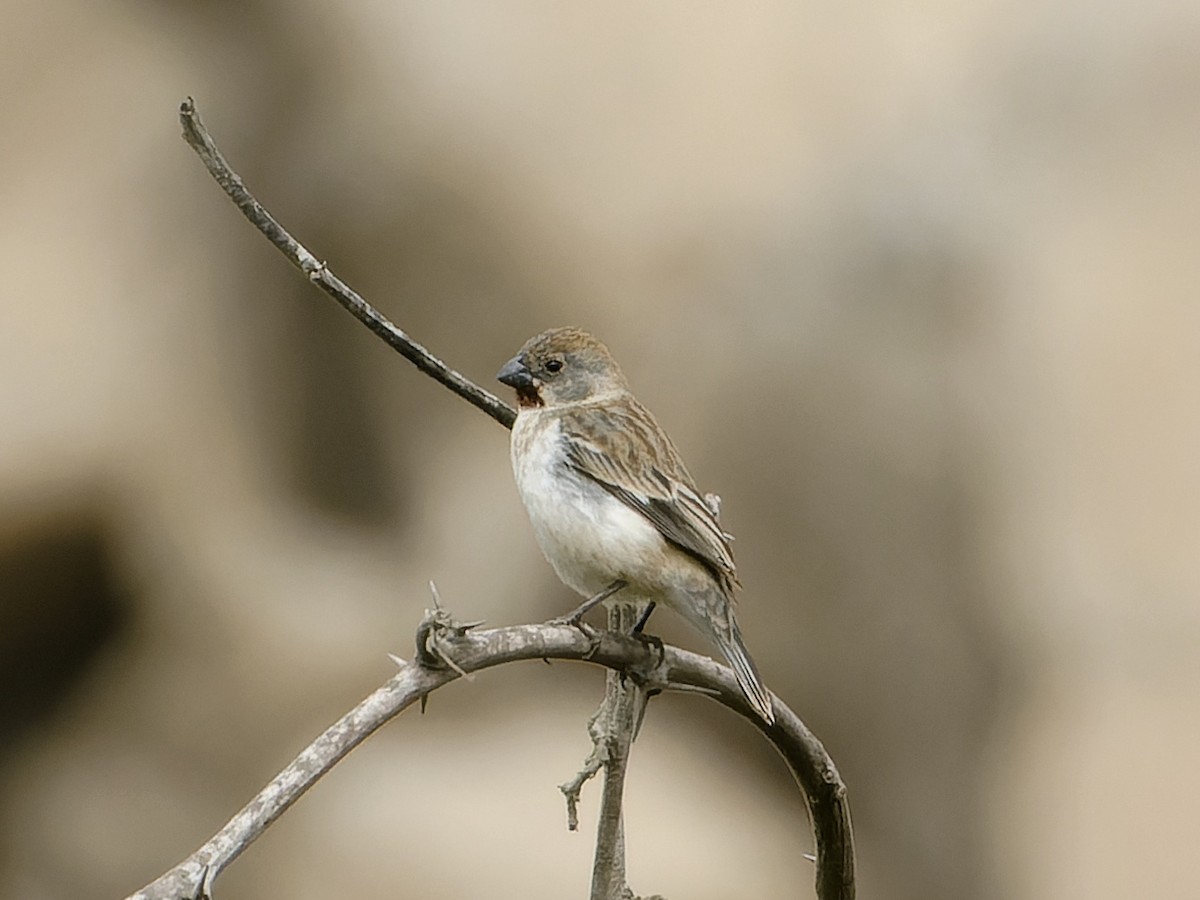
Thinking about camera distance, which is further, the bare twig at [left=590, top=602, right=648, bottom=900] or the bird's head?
the bird's head

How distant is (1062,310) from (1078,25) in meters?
0.78

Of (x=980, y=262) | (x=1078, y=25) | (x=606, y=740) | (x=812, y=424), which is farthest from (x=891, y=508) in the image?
(x=606, y=740)

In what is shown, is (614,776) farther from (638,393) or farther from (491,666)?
(638,393)

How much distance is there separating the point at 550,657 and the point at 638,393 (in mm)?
2235

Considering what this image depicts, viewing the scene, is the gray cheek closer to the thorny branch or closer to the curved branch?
the thorny branch

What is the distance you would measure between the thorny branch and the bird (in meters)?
0.13

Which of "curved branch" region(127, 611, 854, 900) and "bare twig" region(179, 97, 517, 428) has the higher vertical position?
"bare twig" region(179, 97, 517, 428)

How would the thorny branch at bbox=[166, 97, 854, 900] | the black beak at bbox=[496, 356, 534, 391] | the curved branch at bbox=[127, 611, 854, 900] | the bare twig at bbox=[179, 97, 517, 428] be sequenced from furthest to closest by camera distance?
the black beak at bbox=[496, 356, 534, 391]
the bare twig at bbox=[179, 97, 517, 428]
the thorny branch at bbox=[166, 97, 854, 900]
the curved branch at bbox=[127, 611, 854, 900]

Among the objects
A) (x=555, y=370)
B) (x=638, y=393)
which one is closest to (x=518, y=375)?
(x=555, y=370)

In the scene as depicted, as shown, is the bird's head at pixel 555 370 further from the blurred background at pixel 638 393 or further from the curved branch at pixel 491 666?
the blurred background at pixel 638 393

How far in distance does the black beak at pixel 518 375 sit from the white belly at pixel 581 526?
0.42 feet

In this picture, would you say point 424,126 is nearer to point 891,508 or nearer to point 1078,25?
point 891,508

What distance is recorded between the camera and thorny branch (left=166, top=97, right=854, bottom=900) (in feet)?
4.20

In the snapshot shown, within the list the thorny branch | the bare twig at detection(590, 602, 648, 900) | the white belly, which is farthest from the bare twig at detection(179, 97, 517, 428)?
the bare twig at detection(590, 602, 648, 900)
